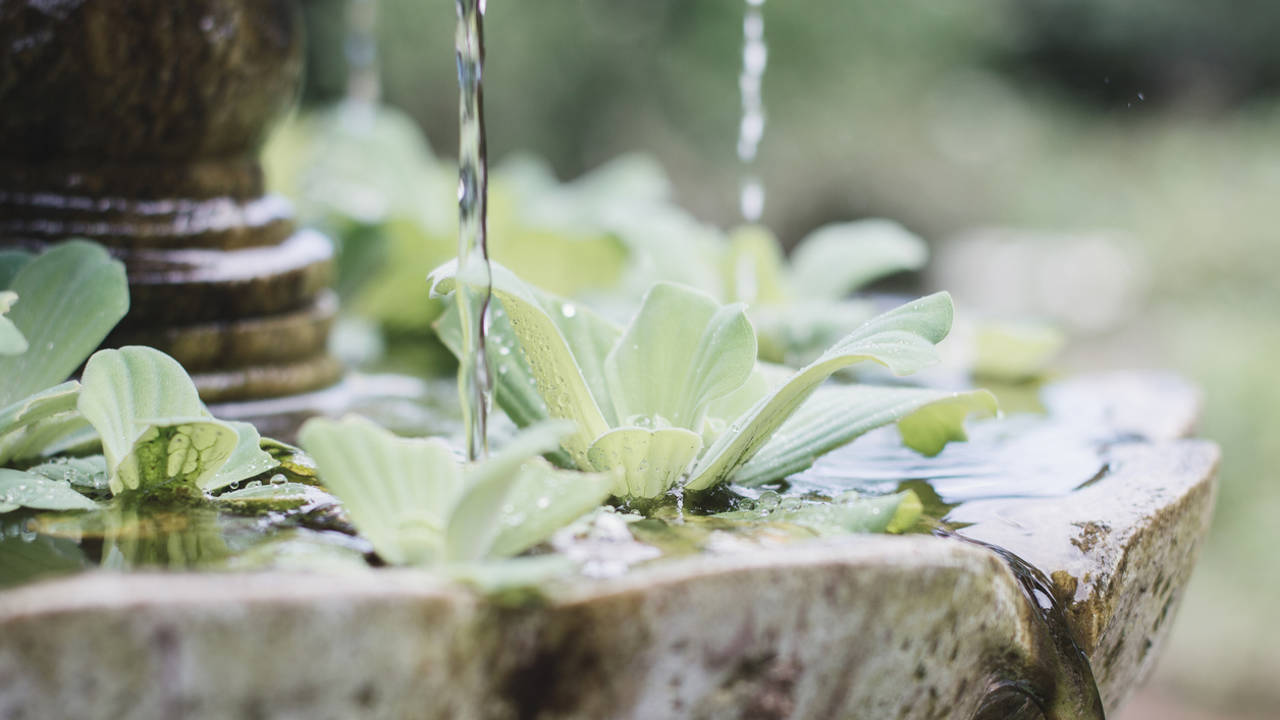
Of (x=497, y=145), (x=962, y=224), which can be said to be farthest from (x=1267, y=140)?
(x=497, y=145)

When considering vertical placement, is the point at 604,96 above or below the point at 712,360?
above

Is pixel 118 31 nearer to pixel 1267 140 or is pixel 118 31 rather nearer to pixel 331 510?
pixel 331 510

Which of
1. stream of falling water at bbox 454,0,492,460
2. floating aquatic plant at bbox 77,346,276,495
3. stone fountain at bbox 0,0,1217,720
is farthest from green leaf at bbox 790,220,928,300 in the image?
floating aquatic plant at bbox 77,346,276,495

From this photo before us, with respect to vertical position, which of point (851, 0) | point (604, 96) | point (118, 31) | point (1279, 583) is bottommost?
point (1279, 583)

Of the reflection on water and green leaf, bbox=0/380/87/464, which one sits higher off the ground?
green leaf, bbox=0/380/87/464

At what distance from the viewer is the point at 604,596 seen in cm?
34

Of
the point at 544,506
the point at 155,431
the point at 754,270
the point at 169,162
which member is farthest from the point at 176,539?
the point at 754,270

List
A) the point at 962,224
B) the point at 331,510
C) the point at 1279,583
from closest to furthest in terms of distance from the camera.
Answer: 1. the point at 331,510
2. the point at 1279,583
3. the point at 962,224

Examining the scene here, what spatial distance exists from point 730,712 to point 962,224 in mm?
4941

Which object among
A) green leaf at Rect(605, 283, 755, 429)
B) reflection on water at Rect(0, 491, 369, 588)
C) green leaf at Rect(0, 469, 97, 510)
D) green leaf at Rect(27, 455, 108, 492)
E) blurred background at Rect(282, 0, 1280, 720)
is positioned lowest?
reflection on water at Rect(0, 491, 369, 588)

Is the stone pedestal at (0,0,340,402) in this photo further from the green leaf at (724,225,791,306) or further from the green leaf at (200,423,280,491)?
the green leaf at (724,225,791,306)

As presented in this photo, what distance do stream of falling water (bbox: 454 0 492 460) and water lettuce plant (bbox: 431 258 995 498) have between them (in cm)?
2

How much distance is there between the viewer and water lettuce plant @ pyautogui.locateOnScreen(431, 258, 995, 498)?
483mm

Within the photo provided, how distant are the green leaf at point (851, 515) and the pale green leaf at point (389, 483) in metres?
0.14
